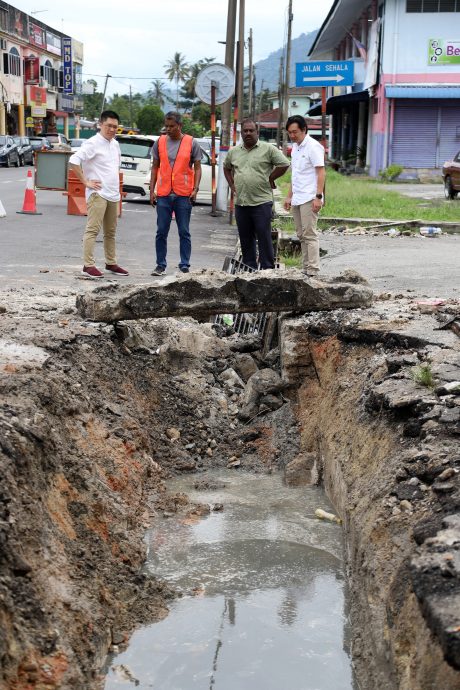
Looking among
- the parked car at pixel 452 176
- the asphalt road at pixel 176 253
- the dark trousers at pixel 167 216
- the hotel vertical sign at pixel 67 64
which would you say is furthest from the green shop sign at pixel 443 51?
the hotel vertical sign at pixel 67 64

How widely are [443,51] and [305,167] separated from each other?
1014 inches

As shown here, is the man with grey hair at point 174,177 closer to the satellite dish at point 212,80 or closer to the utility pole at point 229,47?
the satellite dish at point 212,80

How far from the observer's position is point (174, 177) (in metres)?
10.4

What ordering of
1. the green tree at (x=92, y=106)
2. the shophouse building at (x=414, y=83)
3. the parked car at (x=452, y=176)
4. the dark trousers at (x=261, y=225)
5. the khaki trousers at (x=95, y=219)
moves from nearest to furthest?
the dark trousers at (x=261, y=225) < the khaki trousers at (x=95, y=219) < the parked car at (x=452, y=176) < the shophouse building at (x=414, y=83) < the green tree at (x=92, y=106)

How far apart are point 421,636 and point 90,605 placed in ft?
5.13

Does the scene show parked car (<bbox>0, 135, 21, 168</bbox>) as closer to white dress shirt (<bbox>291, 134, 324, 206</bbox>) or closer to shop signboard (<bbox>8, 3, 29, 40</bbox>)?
shop signboard (<bbox>8, 3, 29, 40</bbox>)

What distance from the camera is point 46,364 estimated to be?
19.2 ft

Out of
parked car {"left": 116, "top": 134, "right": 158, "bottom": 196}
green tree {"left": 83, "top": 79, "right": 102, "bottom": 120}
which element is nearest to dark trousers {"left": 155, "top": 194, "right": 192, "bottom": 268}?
parked car {"left": 116, "top": 134, "right": 158, "bottom": 196}

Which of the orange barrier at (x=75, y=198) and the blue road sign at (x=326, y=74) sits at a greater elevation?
the blue road sign at (x=326, y=74)

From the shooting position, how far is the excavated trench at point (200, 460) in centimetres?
352

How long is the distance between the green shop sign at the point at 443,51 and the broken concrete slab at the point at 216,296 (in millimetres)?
27630

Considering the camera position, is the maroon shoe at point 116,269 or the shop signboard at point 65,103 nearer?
the maroon shoe at point 116,269

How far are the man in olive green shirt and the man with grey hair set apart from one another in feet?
2.18

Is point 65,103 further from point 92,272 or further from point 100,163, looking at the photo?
point 92,272
